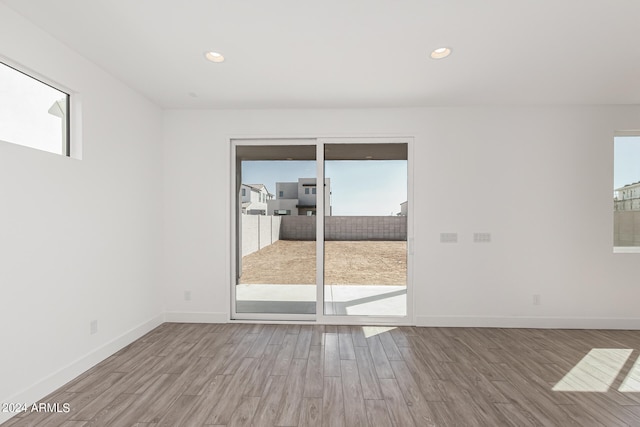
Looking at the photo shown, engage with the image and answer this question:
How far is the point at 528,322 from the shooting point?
11.5ft

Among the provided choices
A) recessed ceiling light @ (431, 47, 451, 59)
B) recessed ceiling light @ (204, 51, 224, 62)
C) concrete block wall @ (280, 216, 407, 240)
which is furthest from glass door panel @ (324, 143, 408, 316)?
recessed ceiling light @ (204, 51, 224, 62)

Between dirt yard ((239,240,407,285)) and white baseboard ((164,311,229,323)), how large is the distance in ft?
1.63

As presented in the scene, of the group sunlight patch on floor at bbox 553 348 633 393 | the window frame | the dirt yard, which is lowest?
sunlight patch on floor at bbox 553 348 633 393

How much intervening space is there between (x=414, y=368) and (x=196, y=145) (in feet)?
11.5

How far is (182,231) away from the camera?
372cm

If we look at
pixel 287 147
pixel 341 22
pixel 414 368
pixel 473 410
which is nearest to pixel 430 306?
pixel 414 368

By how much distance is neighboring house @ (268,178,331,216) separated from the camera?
149 inches

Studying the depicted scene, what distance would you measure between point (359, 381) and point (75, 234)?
2.69 meters

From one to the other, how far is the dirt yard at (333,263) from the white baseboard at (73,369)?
1303 mm

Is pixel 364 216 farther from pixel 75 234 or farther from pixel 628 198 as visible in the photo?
pixel 628 198

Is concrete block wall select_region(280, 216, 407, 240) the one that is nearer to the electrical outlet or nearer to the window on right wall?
the electrical outlet

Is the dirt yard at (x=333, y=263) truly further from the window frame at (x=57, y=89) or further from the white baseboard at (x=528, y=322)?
the window frame at (x=57, y=89)

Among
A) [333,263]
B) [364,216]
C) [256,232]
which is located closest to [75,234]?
[256,232]

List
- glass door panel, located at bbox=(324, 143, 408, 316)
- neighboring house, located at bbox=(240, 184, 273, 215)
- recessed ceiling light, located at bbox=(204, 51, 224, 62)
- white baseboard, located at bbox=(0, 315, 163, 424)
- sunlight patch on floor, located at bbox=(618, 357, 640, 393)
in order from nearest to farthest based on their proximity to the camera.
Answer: white baseboard, located at bbox=(0, 315, 163, 424) → sunlight patch on floor, located at bbox=(618, 357, 640, 393) → recessed ceiling light, located at bbox=(204, 51, 224, 62) → glass door panel, located at bbox=(324, 143, 408, 316) → neighboring house, located at bbox=(240, 184, 273, 215)
